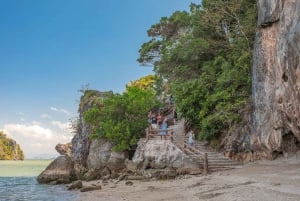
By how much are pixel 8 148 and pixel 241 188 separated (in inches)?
5743

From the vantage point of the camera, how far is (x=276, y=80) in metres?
19.2

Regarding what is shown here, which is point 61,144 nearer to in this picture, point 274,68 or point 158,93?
point 158,93

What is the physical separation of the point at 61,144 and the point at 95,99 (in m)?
68.6

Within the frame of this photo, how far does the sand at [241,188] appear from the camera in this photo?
1212 centimetres

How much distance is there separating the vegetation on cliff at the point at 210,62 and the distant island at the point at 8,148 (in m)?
119

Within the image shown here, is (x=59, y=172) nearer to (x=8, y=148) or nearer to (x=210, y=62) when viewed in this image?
(x=210, y=62)

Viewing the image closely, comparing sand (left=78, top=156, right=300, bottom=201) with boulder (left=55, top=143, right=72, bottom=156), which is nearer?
sand (left=78, top=156, right=300, bottom=201)

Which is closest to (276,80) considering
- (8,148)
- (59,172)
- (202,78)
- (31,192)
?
(202,78)

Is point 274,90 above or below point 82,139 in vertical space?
above

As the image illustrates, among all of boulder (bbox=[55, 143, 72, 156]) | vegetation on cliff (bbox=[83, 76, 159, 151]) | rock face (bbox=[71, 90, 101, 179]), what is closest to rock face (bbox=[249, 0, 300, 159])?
vegetation on cliff (bbox=[83, 76, 159, 151])

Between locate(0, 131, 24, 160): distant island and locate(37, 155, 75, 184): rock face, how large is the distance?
12045cm

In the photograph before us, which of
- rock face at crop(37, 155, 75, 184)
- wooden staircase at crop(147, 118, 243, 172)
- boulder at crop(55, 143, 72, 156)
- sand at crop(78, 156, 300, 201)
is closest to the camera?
sand at crop(78, 156, 300, 201)

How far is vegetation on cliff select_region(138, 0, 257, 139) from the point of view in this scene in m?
25.0

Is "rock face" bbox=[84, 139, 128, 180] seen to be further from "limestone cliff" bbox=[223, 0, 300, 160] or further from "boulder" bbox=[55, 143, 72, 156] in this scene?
"boulder" bbox=[55, 143, 72, 156]
